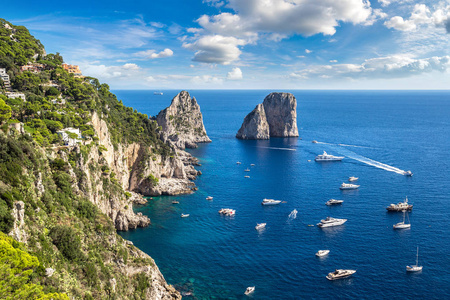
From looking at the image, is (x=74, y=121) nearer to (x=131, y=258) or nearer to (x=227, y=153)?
(x=131, y=258)

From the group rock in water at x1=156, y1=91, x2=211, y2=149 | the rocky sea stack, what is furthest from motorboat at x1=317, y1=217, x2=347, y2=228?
the rocky sea stack

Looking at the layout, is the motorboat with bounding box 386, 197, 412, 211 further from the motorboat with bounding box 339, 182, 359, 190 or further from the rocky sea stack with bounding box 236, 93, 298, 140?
the rocky sea stack with bounding box 236, 93, 298, 140

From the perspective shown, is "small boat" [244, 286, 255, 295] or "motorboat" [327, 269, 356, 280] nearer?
"small boat" [244, 286, 255, 295]

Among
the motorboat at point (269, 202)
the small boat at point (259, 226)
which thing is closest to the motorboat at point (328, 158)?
the motorboat at point (269, 202)

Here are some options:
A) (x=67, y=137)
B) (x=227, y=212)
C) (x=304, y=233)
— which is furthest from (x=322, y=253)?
(x=67, y=137)

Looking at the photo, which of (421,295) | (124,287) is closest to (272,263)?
(421,295)

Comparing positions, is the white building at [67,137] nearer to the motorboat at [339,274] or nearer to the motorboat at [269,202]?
the motorboat at [269,202]

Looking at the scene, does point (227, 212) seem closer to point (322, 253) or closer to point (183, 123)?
point (322, 253)
